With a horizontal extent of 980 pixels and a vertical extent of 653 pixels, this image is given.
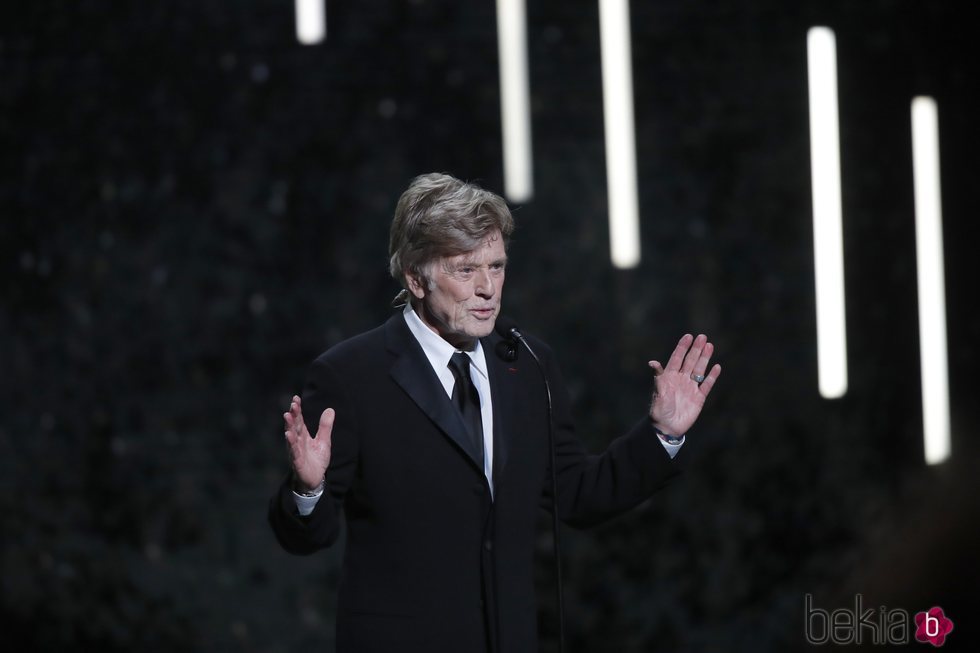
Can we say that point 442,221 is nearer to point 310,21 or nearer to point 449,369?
point 449,369

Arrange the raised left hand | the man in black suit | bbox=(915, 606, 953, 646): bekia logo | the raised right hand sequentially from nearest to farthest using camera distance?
the raised right hand
the man in black suit
the raised left hand
bbox=(915, 606, 953, 646): bekia logo

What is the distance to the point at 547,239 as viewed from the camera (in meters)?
3.44

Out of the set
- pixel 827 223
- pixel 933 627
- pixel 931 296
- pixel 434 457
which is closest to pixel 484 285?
pixel 434 457

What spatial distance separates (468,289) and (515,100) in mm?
1796

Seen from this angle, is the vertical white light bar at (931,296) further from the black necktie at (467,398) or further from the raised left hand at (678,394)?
the black necktie at (467,398)

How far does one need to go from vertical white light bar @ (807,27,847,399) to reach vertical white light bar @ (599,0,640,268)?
55cm

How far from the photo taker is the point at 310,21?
349cm

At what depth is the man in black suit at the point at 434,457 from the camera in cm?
174

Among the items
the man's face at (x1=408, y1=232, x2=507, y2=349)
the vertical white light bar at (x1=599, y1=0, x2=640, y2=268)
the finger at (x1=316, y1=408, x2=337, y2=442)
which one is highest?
the vertical white light bar at (x1=599, y1=0, x2=640, y2=268)

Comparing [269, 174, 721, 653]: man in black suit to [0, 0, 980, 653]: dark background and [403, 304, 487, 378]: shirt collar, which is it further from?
[0, 0, 980, 653]: dark background

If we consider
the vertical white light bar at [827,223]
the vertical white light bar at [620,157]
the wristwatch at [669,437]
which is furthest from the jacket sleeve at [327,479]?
the vertical white light bar at [827,223]

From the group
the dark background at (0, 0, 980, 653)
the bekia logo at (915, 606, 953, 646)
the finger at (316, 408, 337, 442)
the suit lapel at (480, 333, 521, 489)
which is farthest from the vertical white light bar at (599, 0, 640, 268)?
the finger at (316, 408, 337, 442)

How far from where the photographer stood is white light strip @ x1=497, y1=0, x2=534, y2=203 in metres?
3.43

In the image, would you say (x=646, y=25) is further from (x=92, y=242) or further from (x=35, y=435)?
(x=35, y=435)
